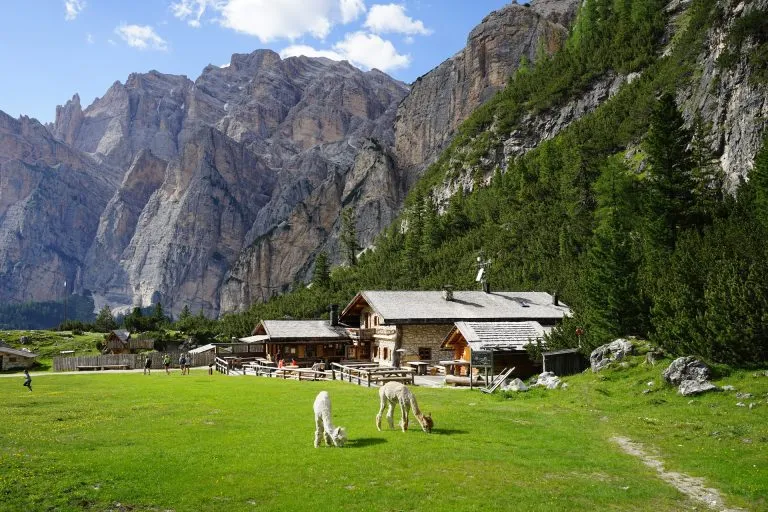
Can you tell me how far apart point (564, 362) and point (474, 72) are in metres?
127

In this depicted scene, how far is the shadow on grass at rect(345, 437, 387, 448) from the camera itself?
1636 centimetres

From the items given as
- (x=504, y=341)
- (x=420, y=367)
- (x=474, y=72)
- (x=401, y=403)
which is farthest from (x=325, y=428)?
(x=474, y=72)

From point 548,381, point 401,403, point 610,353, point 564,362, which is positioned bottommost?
point 548,381

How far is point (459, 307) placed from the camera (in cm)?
4938

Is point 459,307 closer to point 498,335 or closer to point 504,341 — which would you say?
point 498,335

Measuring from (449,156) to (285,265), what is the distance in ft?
221

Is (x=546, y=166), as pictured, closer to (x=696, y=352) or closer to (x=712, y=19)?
(x=712, y=19)

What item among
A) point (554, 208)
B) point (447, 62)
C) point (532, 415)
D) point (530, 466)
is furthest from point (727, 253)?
point (447, 62)

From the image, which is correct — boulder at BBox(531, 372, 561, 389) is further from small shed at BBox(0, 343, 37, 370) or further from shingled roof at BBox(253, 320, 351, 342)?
small shed at BBox(0, 343, 37, 370)

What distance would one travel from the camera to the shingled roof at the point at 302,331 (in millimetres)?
52684

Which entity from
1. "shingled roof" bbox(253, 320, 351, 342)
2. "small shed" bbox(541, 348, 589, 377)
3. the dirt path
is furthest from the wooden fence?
the dirt path

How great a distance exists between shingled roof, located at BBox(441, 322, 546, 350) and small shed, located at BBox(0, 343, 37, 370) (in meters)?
48.5

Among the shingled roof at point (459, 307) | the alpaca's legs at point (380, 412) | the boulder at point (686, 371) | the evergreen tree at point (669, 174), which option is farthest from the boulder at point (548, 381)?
the shingled roof at point (459, 307)

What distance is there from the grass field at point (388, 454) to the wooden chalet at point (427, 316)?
21360mm
